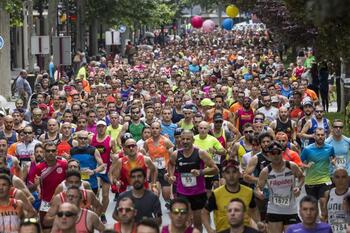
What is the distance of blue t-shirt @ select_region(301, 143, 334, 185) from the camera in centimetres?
1570

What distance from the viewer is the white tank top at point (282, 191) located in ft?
44.5

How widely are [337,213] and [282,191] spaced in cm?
96

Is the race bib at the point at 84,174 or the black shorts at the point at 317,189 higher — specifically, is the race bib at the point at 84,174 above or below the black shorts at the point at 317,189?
above

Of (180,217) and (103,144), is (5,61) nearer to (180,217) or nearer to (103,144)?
(103,144)

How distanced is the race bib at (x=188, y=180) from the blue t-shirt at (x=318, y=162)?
171 cm

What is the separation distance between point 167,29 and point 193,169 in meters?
111

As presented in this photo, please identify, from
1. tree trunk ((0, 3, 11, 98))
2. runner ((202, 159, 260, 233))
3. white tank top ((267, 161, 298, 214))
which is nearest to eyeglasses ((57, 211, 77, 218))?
runner ((202, 159, 260, 233))

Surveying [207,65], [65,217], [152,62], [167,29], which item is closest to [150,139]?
[65,217]

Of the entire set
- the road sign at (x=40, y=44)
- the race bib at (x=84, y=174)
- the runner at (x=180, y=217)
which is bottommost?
the race bib at (x=84, y=174)

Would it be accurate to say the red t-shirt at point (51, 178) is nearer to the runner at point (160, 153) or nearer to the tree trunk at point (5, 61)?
the runner at point (160, 153)

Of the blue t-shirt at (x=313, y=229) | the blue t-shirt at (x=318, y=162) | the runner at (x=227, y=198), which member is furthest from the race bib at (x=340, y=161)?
the blue t-shirt at (x=313, y=229)

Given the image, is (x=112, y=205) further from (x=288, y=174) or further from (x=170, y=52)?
(x=170, y=52)

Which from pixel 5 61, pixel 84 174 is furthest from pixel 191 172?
pixel 5 61

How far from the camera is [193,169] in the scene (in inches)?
586
